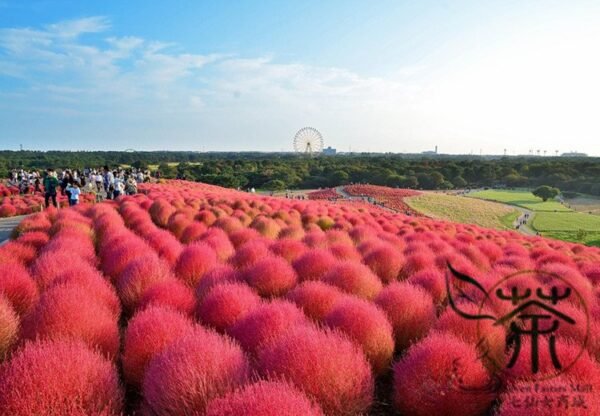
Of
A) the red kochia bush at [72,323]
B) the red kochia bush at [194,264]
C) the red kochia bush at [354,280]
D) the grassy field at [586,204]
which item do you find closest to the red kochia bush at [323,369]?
the red kochia bush at [72,323]

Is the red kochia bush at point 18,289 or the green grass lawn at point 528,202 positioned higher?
the red kochia bush at point 18,289

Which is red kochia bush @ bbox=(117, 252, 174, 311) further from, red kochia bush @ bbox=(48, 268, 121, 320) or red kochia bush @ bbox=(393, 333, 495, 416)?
red kochia bush @ bbox=(393, 333, 495, 416)

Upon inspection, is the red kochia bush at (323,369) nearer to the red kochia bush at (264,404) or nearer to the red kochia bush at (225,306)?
the red kochia bush at (264,404)

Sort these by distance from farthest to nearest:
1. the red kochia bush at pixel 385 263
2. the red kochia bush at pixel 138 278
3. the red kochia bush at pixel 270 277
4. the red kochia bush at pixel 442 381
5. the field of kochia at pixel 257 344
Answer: the red kochia bush at pixel 385 263 → the red kochia bush at pixel 270 277 → the red kochia bush at pixel 138 278 → the red kochia bush at pixel 442 381 → the field of kochia at pixel 257 344

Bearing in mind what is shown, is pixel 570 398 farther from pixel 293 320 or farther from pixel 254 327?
pixel 254 327

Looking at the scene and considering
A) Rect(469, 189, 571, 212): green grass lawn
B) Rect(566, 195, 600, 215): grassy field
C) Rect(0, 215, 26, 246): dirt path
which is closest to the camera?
Rect(0, 215, 26, 246): dirt path

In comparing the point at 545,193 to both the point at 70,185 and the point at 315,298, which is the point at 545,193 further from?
the point at 315,298

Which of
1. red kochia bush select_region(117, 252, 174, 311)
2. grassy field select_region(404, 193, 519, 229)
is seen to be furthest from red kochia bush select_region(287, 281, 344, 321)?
grassy field select_region(404, 193, 519, 229)
